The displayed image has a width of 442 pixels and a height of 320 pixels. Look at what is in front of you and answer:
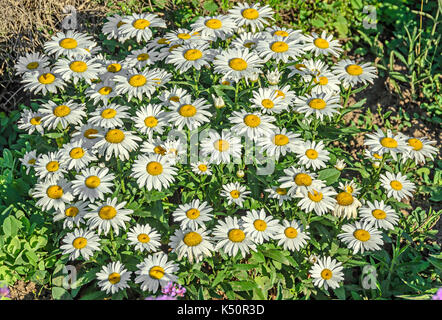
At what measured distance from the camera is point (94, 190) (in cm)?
377

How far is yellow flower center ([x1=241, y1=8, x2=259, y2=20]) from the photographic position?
4.77 m

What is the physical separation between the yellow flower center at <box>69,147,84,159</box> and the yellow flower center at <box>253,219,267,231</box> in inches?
61.5

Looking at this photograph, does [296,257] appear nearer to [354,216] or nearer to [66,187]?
[354,216]

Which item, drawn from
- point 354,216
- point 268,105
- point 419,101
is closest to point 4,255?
point 268,105

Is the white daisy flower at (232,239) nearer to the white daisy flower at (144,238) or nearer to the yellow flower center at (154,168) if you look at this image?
the white daisy flower at (144,238)

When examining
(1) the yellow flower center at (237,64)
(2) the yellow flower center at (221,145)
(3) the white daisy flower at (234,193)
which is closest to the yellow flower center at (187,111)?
(2) the yellow flower center at (221,145)

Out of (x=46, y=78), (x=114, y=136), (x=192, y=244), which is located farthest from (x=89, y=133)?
(x=192, y=244)

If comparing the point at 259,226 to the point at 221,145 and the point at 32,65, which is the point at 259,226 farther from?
the point at 32,65

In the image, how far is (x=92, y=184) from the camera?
379cm

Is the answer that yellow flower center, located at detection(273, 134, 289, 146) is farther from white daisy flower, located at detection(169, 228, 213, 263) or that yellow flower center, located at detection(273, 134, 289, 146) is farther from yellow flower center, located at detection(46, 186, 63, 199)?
yellow flower center, located at detection(46, 186, 63, 199)

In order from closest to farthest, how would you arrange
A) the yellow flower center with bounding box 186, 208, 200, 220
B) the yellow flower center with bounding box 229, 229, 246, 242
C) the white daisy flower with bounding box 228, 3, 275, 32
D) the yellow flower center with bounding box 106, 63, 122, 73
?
the yellow flower center with bounding box 229, 229, 246, 242
the yellow flower center with bounding box 186, 208, 200, 220
the yellow flower center with bounding box 106, 63, 122, 73
the white daisy flower with bounding box 228, 3, 275, 32

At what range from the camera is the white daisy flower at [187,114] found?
3920 mm

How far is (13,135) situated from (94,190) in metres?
2.53

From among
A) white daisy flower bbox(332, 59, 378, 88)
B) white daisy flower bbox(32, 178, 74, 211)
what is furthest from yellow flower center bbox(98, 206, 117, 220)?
white daisy flower bbox(332, 59, 378, 88)
